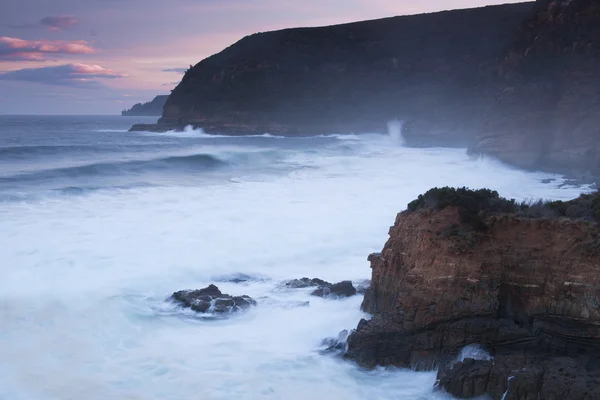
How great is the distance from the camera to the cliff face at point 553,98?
3312 cm

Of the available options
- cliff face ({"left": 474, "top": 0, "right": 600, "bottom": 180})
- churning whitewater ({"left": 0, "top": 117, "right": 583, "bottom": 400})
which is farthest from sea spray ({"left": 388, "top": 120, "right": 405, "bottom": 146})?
churning whitewater ({"left": 0, "top": 117, "right": 583, "bottom": 400})

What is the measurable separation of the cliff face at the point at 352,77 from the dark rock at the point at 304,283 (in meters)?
50.8

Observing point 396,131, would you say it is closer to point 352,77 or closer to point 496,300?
point 352,77

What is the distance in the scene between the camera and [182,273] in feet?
48.8

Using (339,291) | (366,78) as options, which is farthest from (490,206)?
(366,78)

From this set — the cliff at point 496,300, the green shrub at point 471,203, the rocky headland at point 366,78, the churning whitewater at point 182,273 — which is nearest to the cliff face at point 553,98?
the rocky headland at point 366,78

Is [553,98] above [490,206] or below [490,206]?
above

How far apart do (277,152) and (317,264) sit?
29.3 m

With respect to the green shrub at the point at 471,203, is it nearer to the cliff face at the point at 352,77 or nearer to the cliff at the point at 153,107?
the cliff face at the point at 352,77

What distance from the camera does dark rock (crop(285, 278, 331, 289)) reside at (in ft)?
43.9

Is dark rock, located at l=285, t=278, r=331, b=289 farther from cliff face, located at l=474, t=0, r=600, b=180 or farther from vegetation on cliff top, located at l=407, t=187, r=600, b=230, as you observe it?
cliff face, located at l=474, t=0, r=600, b=180

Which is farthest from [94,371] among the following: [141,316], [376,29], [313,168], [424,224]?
[376,29]

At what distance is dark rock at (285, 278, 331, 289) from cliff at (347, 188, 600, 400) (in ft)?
11.3

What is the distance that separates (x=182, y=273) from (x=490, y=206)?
7608 millimetres
